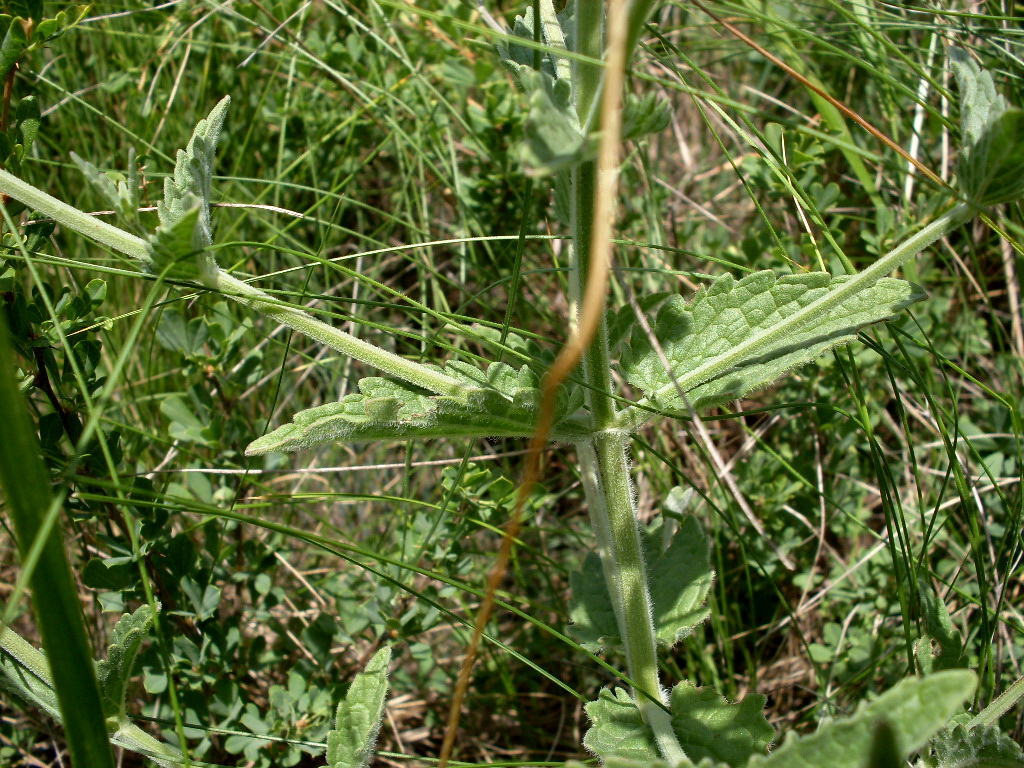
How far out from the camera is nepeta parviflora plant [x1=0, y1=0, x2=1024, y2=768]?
1175mm

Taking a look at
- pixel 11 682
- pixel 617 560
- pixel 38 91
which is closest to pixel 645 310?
pixel 617 560

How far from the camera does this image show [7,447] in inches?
39.2

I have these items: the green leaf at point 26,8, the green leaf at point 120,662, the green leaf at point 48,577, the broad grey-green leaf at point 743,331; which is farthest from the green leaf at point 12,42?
the broad grey-green leaf at point 743,331

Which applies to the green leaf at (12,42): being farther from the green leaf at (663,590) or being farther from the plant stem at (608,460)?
the green leaf at (663,590)

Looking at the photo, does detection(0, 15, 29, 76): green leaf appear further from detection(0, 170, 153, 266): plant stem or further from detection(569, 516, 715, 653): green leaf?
detection(569, 516, 715, 653): green leaf

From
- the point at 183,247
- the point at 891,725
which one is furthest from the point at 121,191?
the point at 891,725

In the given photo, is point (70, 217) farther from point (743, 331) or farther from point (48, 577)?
point (743, 331)

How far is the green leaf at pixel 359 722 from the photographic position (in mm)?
1415

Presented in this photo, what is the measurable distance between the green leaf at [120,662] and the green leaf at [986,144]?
58.5 inches

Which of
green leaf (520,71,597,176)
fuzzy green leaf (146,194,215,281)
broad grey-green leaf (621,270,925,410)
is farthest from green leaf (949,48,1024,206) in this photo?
fuzzy green leaf (146,194,215,281)

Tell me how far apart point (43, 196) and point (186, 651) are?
1.02m

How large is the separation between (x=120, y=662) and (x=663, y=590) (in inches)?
40.6

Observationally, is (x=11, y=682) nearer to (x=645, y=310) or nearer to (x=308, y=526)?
(x=308, y=526)

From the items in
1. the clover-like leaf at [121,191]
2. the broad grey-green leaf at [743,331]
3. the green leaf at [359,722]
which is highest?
the clover-like leaf at [121,191]
